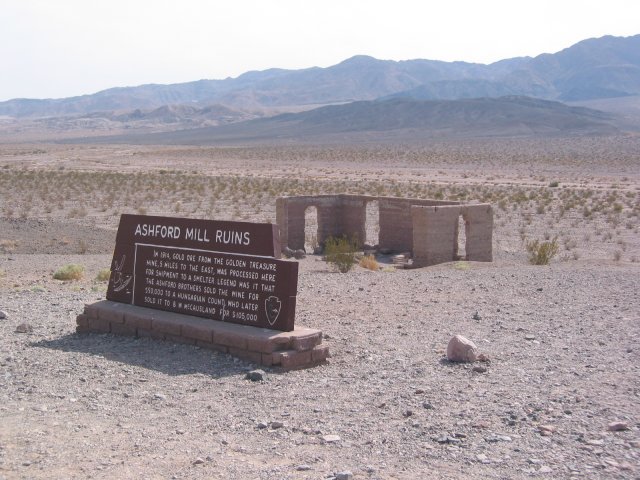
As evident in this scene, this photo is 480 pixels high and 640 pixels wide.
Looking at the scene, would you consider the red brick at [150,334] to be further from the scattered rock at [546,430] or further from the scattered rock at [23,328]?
the scattered rock at [546,430]

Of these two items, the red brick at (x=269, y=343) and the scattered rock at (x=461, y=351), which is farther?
the scattered rock at (x=461, y=351)

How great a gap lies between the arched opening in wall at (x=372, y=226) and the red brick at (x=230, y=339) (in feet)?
51.9

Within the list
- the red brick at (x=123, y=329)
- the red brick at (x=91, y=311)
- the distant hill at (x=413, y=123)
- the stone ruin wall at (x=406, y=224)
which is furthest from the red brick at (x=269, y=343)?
the distant hill at (x=413, y=123)

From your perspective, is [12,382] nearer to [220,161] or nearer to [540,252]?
[540,252]

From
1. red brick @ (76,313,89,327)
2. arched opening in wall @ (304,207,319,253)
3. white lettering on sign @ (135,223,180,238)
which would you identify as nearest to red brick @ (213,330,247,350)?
→ white lettering on sign @ (135,223,180,238)

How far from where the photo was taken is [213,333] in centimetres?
1077

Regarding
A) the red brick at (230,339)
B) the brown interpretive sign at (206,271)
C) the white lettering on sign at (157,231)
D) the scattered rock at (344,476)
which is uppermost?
the white lettering on sign at (157,231)

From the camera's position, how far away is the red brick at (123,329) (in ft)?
38.7

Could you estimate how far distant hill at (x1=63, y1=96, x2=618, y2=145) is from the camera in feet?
461

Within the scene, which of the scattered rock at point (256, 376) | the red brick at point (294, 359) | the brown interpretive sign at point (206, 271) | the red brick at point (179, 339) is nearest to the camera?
the scattered rock at point (256, 376)

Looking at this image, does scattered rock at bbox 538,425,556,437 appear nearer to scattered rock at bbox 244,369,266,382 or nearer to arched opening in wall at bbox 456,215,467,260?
scattered rock at bbox 244,369,266,382

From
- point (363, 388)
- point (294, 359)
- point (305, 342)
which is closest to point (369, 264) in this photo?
point (305, 342)

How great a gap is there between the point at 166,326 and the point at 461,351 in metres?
3.66

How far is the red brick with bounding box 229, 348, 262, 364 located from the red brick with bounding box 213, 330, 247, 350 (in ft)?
0.16
